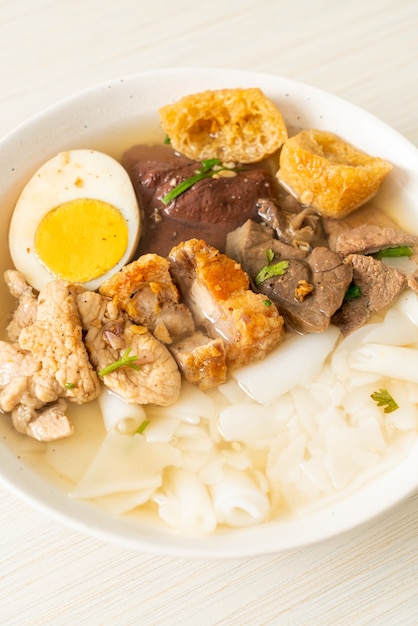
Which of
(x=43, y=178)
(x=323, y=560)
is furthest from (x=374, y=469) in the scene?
(x=43, y=178)

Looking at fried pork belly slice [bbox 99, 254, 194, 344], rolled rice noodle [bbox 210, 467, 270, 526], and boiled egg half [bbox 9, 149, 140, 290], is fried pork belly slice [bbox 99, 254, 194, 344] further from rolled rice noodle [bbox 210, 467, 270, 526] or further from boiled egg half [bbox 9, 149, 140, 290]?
rolled rice noodle [bbox 210, 467, 270, 526]

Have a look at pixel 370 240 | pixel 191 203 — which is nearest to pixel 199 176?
pixel 191 203

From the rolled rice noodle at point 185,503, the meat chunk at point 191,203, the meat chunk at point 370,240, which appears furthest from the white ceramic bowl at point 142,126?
the rolled rice noodle at point 185,503

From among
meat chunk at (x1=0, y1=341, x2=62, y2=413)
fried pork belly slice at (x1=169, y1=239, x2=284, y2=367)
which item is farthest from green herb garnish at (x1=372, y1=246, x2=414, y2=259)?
meat chunk at (x1=0, y1=341, x2=62, y2=413)

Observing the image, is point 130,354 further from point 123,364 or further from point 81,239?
point 81,239

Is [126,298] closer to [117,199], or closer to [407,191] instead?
[117,199]

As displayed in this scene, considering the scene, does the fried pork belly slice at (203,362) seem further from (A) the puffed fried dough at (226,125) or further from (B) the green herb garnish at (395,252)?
(A) the puffed fried dough at (226,125)
